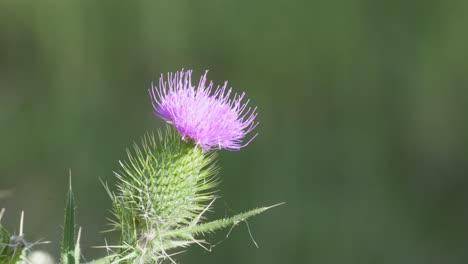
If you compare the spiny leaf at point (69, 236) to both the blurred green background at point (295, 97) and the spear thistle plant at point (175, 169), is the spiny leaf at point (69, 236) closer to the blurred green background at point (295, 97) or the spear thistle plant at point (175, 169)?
the spear thistle plant at point (175, 169)

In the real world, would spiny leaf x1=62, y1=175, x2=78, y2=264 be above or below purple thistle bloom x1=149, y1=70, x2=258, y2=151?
below

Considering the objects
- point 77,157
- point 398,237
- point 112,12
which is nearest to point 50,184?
point 77,157

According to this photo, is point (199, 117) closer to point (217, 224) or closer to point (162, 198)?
point (162, 198)

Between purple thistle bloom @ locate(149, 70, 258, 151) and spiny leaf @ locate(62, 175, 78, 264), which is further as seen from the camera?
purple thistle bloom @ locate(149, 70, 258, 151)

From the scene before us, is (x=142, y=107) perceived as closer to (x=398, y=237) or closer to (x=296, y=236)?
(x=296, y=236)

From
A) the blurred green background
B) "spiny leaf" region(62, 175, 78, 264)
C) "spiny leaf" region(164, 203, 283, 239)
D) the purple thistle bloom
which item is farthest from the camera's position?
the blurred green background

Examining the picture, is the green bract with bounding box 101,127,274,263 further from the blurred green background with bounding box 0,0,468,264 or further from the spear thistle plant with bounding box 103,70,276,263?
the blurred green background with bounding box 0,0,468,264

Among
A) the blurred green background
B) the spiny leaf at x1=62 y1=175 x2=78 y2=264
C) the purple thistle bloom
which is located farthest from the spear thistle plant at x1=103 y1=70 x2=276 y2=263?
the blurred green background

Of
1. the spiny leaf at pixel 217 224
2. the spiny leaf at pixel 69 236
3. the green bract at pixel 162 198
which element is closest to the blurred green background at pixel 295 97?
the green bract at pixel 162 198

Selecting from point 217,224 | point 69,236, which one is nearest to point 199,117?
point 217,224
